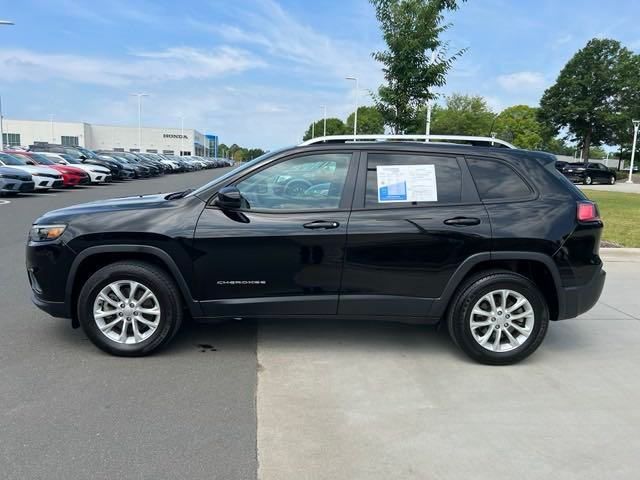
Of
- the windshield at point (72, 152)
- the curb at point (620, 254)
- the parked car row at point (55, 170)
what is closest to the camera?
the curb at point (620, 254)

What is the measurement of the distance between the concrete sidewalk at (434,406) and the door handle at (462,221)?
1166mm

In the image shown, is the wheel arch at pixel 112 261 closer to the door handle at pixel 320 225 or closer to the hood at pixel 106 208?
the hood at pixel 106 208

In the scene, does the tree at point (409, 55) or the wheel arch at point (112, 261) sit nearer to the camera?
the wheel arch at point (112, 261)

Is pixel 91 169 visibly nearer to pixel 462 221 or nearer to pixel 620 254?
pixel 620 254

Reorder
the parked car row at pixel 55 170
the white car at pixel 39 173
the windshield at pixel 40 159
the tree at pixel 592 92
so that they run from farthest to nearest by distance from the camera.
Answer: the tree at pixel 592 92 → the windshield at pixel 40 159 → the white car at pixel 39 173 → the parked car row at pixel 55 170

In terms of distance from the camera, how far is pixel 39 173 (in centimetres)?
1800

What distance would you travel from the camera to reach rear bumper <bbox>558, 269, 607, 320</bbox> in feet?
13.5

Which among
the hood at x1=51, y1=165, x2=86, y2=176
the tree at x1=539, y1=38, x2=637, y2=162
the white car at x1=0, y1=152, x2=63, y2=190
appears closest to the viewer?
the white car at x1=0, y1=152, x2=63, y2=190

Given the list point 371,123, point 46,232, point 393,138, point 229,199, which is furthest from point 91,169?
point 371,123

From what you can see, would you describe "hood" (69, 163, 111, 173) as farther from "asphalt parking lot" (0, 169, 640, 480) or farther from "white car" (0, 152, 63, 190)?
"asphalt parking lot" (0, 169, 640, 480)

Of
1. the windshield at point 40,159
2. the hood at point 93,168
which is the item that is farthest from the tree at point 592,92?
the windshield at point 40,159

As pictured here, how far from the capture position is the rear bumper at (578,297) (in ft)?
13.5

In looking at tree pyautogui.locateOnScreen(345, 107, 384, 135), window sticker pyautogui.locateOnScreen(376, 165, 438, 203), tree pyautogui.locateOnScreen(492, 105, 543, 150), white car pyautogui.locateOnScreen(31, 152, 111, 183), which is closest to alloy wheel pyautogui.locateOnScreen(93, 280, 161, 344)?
window sticker pyautogui.locateOnScreen(376, 165, 438, 203)

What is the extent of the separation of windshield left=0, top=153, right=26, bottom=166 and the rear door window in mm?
18721
